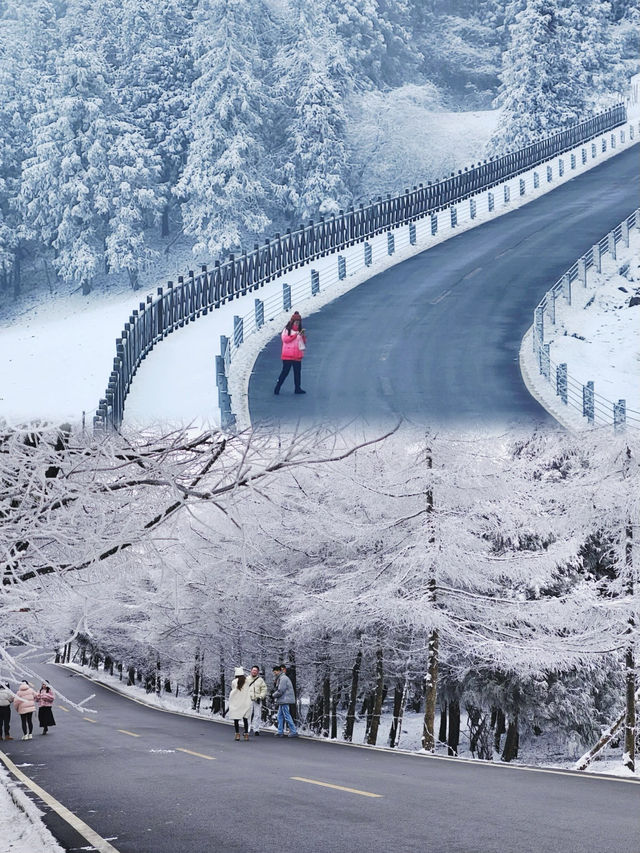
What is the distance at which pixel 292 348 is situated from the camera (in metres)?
13.3

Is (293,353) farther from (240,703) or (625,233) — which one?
(625,233)

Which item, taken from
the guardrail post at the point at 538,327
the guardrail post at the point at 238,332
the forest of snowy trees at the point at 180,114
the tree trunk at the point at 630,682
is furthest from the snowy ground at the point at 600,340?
the forest of snowy trees at the point at 180,114

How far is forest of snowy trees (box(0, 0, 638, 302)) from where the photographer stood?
77.0 ft

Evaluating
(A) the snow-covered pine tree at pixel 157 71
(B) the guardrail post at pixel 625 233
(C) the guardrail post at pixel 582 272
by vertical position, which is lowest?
(C) the guardrail post at pixel 582 272

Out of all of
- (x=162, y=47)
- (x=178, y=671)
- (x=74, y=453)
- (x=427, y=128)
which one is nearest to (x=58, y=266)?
(x=162, y=47)

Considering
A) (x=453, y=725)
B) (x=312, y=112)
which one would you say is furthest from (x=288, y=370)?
(x=453, y=725)

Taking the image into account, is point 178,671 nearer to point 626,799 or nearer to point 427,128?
point 427,128

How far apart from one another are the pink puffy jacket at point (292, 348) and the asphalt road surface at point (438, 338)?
0.35 meters

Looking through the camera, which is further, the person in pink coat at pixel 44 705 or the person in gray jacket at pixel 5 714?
the person in pink coat at pixel 44 705

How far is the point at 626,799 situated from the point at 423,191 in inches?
1295

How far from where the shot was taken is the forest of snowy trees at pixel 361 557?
278 inches

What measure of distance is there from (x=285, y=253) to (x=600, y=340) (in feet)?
45.6

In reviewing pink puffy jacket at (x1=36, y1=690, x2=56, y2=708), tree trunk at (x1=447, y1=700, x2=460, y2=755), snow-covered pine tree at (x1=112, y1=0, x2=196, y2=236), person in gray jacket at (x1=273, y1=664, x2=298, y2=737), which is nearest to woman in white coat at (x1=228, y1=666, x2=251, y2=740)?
person in gray jacket at (x1=273, y1=664, x2=298, y2=737)

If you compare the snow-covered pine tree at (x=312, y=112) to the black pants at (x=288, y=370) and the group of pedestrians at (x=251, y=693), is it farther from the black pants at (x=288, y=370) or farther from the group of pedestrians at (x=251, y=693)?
the black pants at (x=288, y=370)
